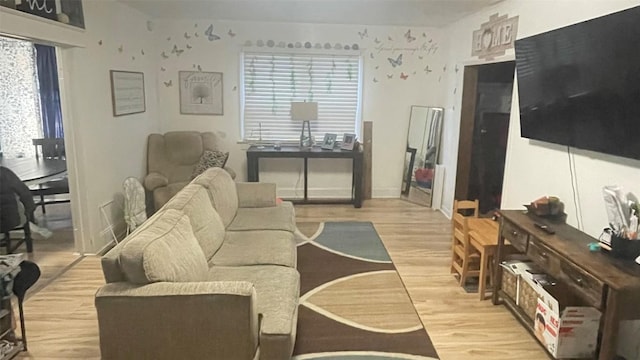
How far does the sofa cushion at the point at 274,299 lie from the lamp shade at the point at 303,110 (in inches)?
124

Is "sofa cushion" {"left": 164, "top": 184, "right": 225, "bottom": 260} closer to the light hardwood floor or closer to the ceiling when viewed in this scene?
the light hardwood floor

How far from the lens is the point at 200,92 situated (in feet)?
18.4

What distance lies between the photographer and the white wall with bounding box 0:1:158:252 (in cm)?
352

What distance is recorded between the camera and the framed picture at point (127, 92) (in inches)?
167

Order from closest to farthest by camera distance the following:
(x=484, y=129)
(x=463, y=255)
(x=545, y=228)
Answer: (x=545, y=228), (x=463, y=255), (x=484, y=129)

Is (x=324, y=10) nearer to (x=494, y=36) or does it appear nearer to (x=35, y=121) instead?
(x=494, y=36)

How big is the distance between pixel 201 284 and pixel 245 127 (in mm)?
4036

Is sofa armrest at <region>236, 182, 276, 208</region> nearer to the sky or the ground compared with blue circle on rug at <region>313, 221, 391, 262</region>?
nearer to the sky

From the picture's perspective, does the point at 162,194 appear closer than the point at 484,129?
Yes

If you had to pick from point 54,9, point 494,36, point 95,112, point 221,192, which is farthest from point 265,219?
point 494,36

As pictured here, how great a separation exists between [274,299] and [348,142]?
367 centimetres

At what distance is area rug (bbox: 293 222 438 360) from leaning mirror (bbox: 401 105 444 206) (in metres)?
1.69

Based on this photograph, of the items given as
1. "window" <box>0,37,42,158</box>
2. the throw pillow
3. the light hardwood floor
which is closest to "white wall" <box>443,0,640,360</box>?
the light hardwood floor

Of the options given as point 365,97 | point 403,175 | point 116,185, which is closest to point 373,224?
point 403,175
